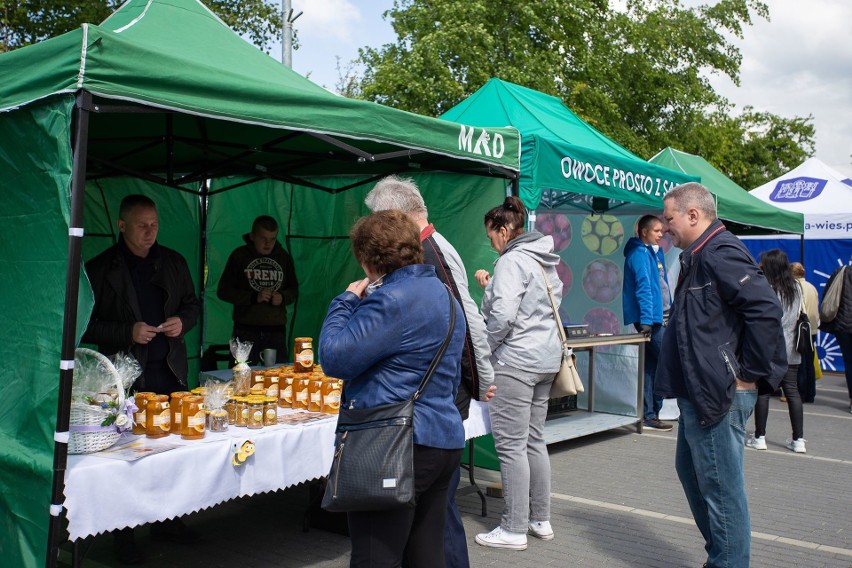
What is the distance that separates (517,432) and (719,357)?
1306 mm

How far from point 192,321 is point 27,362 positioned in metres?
1.26

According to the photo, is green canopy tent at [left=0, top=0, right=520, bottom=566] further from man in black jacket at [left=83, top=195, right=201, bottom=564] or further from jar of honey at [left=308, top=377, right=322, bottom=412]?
jar of honey at [left=308, top=377, right=322, bottom=412]

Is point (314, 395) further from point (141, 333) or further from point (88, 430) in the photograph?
point (88, 430)

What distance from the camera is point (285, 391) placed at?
13.9 feet

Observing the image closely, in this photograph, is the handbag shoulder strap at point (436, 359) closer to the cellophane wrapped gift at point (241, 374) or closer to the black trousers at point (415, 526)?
the black trousers at point (415, 526)

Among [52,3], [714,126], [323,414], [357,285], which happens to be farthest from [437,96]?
[357,285]

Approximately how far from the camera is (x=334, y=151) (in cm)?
580

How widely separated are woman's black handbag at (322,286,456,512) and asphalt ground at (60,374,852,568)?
1.52 metres

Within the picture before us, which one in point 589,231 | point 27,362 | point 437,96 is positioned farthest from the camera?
point 437,96

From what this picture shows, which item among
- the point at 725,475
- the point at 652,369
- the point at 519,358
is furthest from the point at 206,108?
the point at 652,369

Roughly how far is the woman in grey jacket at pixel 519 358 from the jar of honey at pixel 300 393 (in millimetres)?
988

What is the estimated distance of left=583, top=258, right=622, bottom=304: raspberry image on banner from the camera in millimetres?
8922

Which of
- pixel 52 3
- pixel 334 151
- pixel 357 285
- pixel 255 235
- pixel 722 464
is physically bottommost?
pixel 722 464

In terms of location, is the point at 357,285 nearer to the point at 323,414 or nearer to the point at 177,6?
the point at 323,414
